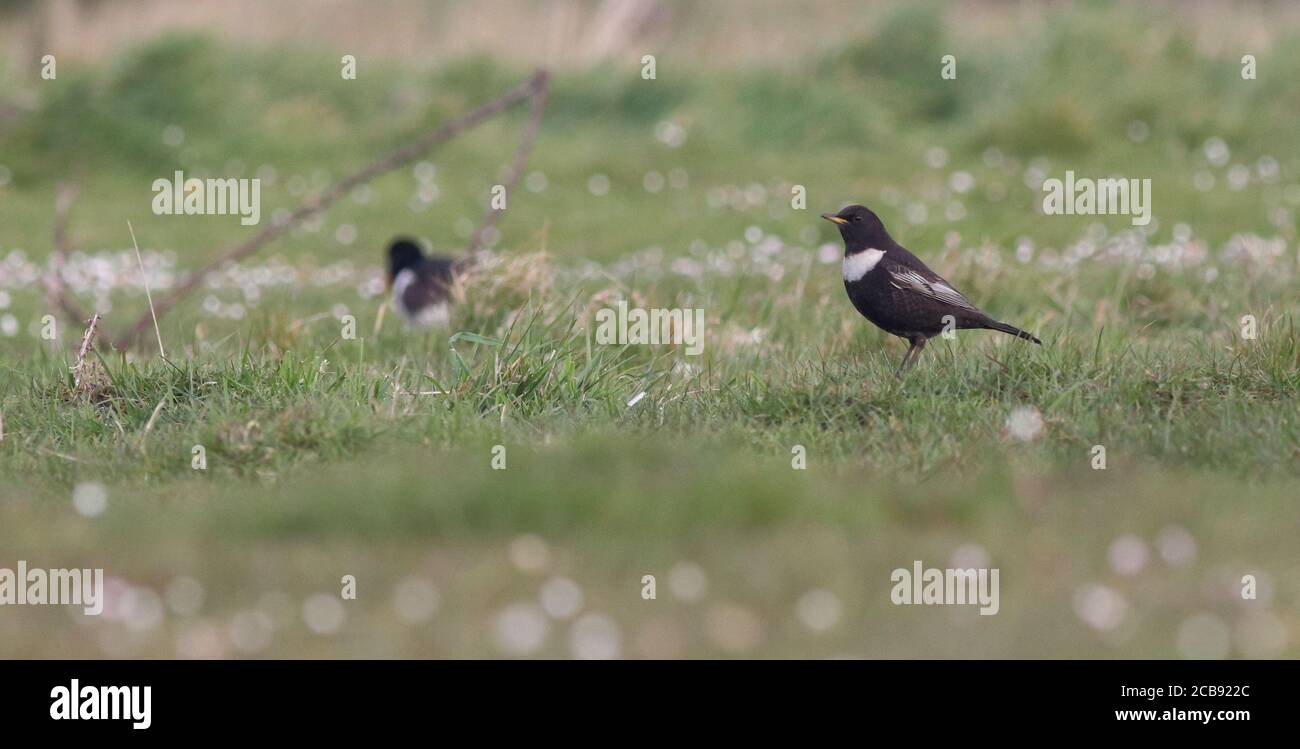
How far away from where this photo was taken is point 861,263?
6574 mm

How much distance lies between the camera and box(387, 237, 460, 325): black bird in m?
8.98

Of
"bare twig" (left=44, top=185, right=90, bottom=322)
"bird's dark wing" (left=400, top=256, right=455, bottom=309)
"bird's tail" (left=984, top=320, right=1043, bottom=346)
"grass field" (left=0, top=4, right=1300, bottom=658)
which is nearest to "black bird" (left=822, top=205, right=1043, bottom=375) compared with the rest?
"bird's tail" (left=984, top=320, right=1043, bottom=346)

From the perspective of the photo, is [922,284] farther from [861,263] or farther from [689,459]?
[689,459]

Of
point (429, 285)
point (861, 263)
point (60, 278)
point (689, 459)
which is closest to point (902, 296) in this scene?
point (861, 263)

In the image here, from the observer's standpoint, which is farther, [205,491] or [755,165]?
[755,165]

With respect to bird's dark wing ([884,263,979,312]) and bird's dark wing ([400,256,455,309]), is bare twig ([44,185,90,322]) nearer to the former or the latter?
bird's dark wing ([400,256,455,309])

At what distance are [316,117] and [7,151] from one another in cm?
352

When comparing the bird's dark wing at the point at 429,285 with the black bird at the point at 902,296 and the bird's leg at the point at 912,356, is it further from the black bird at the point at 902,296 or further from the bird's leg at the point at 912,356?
the bird's leg at the point at 912,356

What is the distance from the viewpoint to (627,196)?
14.9m

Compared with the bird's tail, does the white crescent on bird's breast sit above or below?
above

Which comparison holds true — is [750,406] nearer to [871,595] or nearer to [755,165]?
[871,595]

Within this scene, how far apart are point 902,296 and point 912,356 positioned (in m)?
0.31

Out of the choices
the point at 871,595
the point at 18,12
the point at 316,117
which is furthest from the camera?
the point at 18,12
